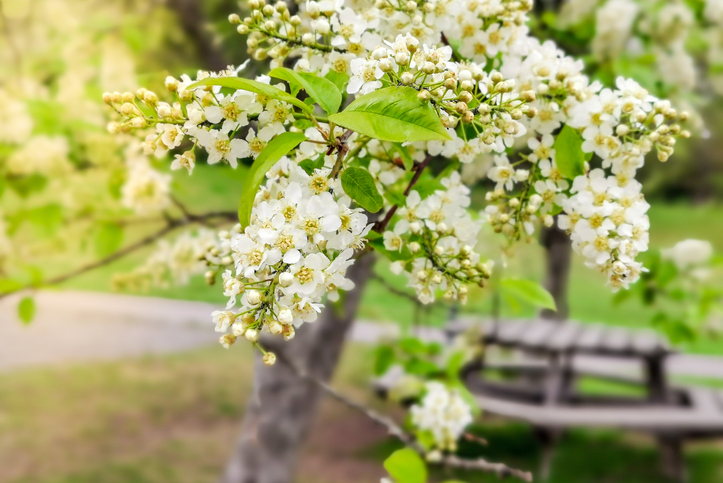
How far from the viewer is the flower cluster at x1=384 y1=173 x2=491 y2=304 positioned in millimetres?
704

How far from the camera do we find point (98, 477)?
3.46 meters

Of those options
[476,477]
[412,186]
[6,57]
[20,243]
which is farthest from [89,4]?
[476,477]

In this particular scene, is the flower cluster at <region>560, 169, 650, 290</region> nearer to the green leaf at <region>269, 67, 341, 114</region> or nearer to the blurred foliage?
the green leaf at <region>269, 67, 341, 114</region>

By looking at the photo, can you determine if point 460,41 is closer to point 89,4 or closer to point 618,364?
point 89,4

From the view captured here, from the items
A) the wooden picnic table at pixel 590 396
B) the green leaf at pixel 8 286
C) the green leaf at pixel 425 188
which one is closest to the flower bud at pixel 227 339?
the green leaf at pixel 425 188

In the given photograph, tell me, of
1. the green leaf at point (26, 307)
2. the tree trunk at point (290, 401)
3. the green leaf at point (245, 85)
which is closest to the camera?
the green leaf at point (245, 85)

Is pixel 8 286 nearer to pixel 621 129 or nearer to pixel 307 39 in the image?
pixel 307 39

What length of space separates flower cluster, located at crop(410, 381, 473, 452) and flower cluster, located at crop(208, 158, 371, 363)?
3.63 feet

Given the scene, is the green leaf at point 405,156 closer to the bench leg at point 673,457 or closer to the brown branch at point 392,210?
the brown branch at point 392,210

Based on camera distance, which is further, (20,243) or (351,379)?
(351,379)

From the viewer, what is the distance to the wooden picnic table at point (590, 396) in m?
3.36

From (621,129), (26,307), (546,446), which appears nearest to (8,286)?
(26,307)

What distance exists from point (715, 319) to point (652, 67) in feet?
4.85

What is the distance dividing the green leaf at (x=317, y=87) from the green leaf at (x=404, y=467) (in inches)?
17.1
